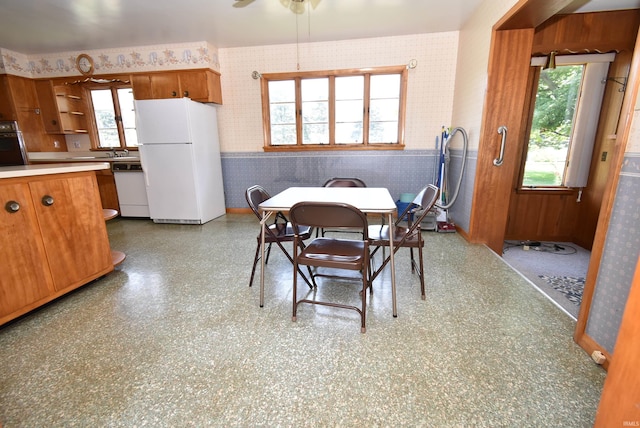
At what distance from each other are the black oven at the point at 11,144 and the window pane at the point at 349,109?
16.5 feet

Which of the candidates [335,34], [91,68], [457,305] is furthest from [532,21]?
[91,68]

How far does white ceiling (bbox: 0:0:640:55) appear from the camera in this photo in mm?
2938

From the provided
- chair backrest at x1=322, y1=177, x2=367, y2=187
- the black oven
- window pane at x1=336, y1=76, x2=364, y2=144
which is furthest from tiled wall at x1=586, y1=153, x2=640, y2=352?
the black oven

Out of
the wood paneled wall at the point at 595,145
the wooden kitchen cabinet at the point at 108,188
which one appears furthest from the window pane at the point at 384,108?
the wooden kitchen cabinet at the point at 108,188

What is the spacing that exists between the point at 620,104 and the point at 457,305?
3.10 meters

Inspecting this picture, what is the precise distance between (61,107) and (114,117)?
32.0 inches

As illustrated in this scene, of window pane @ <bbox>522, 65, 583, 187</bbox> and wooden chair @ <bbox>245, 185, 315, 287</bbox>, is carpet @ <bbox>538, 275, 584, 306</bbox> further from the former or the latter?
wooden chair @ <bbox>245, 185, 315, 287</bbox>

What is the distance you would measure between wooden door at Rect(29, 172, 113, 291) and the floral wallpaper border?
272 centimetres

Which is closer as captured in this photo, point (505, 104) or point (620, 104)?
point (505, 104)

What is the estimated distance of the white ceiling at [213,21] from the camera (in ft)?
9.64

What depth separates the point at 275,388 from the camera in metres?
1.31

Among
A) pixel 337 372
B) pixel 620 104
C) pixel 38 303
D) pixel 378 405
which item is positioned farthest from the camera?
pixel 620 104

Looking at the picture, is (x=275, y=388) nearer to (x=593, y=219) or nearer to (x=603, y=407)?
(x=603, y=407)

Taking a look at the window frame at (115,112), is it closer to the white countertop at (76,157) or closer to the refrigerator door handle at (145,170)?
the white countertop at (76,157)
